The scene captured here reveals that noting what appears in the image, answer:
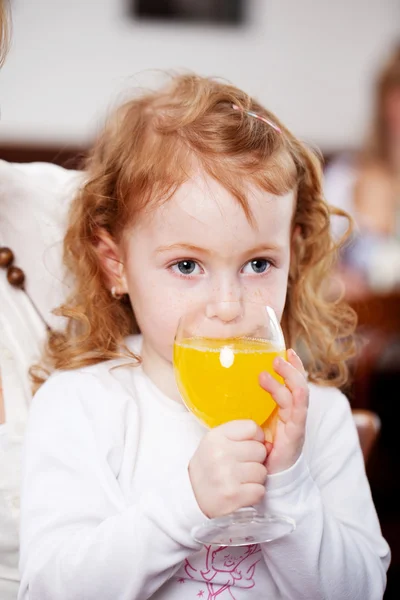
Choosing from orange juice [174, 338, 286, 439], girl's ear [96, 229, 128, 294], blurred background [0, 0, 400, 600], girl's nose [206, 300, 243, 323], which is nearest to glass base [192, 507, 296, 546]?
orange juice [174, 338, 286, 439]

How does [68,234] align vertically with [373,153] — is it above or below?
above

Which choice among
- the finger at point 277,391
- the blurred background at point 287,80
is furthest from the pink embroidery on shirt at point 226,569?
the blurred background at point 287,80

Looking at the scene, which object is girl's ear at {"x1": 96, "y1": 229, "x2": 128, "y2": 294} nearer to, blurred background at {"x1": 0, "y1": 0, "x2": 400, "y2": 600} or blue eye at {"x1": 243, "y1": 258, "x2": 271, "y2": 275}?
blue eye at {"x1": 243, "y1": 258, "x2": 271, "y2": 275}

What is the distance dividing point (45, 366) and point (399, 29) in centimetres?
395

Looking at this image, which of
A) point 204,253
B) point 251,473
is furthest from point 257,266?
point 251,473

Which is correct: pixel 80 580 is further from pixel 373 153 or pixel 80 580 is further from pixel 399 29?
pixel 399 29

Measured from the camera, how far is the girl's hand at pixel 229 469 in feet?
3.17

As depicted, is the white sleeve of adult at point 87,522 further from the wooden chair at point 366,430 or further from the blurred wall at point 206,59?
the blurred wall at point 206,59

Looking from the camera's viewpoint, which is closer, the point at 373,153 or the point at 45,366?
the point at 45,366

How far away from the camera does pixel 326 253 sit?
146 cm

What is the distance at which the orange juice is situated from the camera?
100 cm

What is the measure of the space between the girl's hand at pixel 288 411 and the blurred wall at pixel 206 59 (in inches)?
109

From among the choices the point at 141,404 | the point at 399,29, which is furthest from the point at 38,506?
the point at 399,29

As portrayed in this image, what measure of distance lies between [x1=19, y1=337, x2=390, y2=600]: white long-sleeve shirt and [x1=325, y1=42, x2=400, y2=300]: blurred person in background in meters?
2.18
